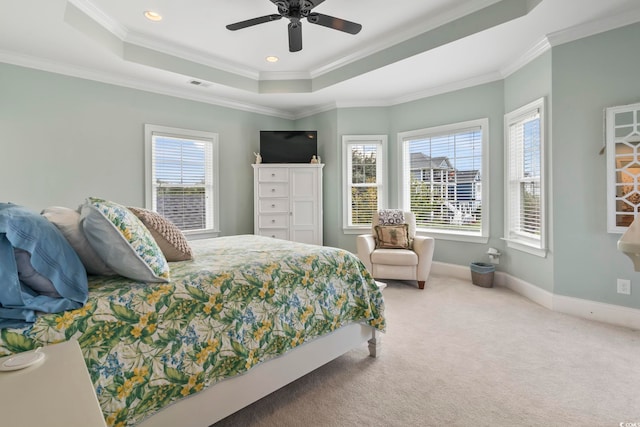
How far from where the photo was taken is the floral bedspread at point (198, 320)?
1.13 m

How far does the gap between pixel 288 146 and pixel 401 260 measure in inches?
99.7

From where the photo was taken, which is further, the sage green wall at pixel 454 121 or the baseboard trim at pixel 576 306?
the sage green wall at pixel 454 121

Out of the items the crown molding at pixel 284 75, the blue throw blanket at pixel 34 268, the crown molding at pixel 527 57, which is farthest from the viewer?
the crown molding at pixel 284 75

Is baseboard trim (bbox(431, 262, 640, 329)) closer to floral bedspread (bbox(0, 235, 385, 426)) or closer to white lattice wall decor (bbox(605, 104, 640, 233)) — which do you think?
white lattice wall decor (bbox(605, 104, 640, 233))

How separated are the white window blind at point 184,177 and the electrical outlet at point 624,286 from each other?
Result: 4702 mm

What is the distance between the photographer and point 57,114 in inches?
133

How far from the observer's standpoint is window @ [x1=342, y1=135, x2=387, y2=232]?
5008 mm

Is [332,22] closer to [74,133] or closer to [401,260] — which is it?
[401,260]

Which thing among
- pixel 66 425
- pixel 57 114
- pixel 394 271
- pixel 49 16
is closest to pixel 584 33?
pixel 394 271

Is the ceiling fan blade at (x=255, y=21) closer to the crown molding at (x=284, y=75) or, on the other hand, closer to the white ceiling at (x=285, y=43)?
the white ceiling at (x=285, y=43)

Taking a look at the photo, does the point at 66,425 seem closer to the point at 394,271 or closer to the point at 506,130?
the point at 394,271

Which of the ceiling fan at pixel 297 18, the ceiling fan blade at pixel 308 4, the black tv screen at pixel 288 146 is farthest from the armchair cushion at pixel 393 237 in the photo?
the ceiling fan blade at pixel 308 4

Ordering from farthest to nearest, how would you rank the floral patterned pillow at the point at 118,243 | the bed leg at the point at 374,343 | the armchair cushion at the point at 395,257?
the armchair cushion at the point at 395,257 < the bed leg at the point at 374,343 < the floral patterned pillow at the point at 118,243

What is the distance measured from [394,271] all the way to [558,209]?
71.5 inches
